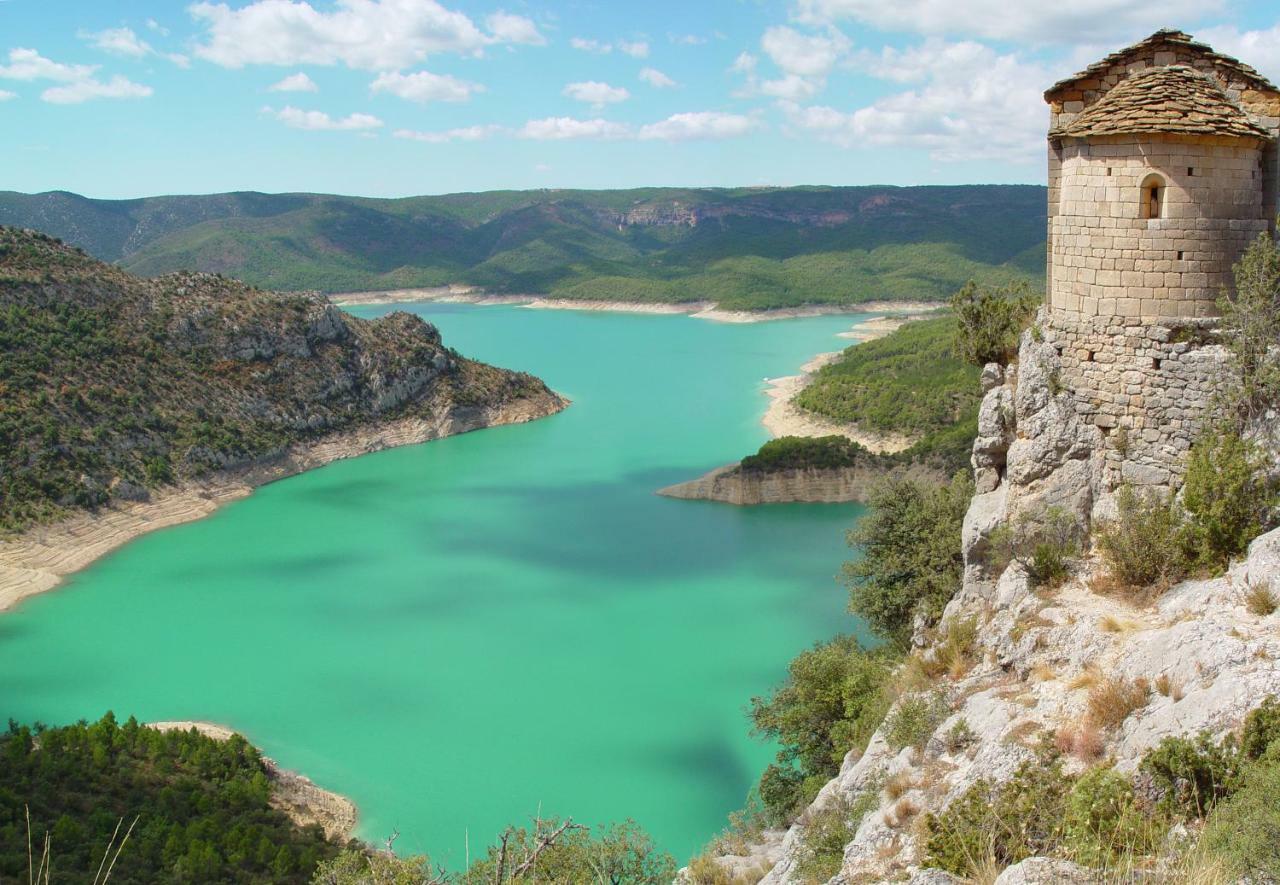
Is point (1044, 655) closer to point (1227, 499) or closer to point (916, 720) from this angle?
point (916, 720)

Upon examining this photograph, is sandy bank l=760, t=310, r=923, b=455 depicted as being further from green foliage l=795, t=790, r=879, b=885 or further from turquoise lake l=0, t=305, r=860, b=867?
green foliage l=795, t=790, r=879, b=885

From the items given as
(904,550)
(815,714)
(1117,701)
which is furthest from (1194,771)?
(904,550)

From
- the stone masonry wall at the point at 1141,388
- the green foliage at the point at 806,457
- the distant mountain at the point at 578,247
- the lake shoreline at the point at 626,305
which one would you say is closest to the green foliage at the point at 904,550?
the stone masonry wall at the point at 1141,388

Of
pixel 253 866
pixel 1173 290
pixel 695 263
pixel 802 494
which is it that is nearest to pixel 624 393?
pixel 802 494

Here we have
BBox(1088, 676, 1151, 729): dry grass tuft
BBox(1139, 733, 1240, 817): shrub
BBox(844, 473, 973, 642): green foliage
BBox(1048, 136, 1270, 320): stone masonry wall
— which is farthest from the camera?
BBox(844, 473, 973, 642): green foliage

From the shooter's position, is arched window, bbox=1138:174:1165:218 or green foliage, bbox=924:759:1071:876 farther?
arched window, bbox=1138:174:1165:218

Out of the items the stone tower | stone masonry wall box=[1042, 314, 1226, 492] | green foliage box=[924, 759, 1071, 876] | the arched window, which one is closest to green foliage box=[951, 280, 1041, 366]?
stone masonry wall box=[1042, 314, 1226, 492]

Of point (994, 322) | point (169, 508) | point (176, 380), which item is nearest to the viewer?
point (994, 322)
